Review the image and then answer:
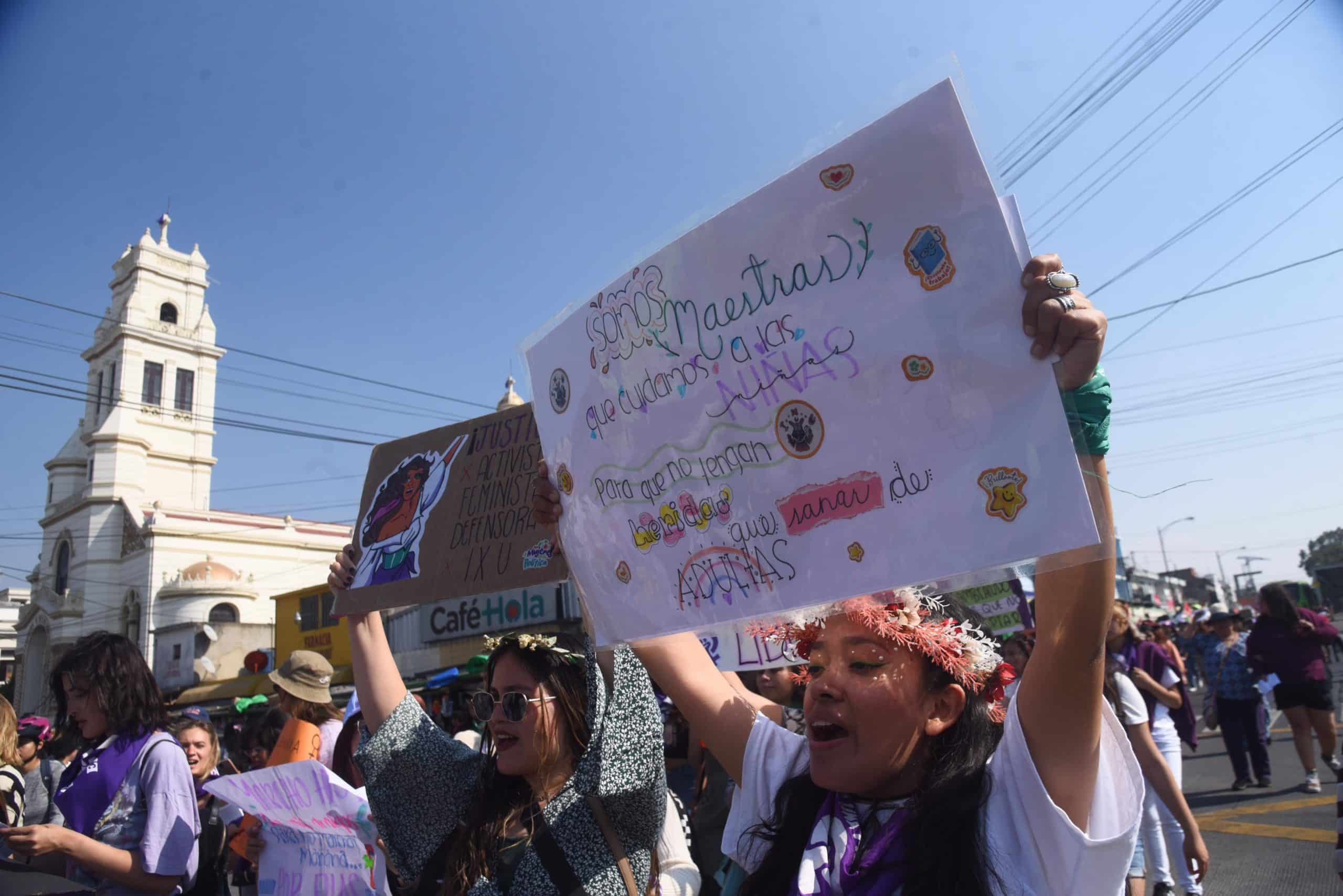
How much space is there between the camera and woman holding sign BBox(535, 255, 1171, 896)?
133 centimetres

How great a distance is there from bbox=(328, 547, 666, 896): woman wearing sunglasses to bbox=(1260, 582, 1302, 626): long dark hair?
741 cm

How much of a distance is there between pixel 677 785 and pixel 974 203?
9131mm

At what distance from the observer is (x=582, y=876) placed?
6.95 feet

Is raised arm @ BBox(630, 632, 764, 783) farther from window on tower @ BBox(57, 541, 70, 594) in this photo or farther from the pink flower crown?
window on tower @ BBox(57, 541, 70, 594)

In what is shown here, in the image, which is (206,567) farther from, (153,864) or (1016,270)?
(1016,270)

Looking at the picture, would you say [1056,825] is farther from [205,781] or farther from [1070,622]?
[205,781]

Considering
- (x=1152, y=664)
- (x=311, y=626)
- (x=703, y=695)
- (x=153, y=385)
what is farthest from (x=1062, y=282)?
(x=153, y=385)

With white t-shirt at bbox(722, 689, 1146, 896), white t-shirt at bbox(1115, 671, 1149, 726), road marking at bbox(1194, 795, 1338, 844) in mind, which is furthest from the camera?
road marking at bbox(1194, 795, 1338, 844)

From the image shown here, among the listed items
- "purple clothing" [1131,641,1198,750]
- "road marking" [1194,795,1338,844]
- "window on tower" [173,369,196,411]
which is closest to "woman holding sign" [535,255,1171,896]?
"purple clothing" [1131,641,1198,750]

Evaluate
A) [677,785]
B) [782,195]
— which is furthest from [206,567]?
[782,195]

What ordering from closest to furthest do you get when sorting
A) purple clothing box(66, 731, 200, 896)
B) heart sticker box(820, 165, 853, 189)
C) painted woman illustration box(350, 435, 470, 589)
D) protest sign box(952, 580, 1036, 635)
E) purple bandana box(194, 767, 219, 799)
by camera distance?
1. heart sticker box(820, 165, 853, 189)
2. painted woman illustration box(350, 435, 470, 589)
3. purple clothing box(66, 731, 200, 896)
4. purple bandana box(194, 767, 219, 799)
5. protest sign box(952, 580, 1036, 635)

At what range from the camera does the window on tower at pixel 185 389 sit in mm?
53938

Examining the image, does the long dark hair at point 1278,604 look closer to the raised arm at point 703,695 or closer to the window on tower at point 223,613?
the raised arm at point 703,695

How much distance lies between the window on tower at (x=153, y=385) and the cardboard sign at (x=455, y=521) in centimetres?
5769
